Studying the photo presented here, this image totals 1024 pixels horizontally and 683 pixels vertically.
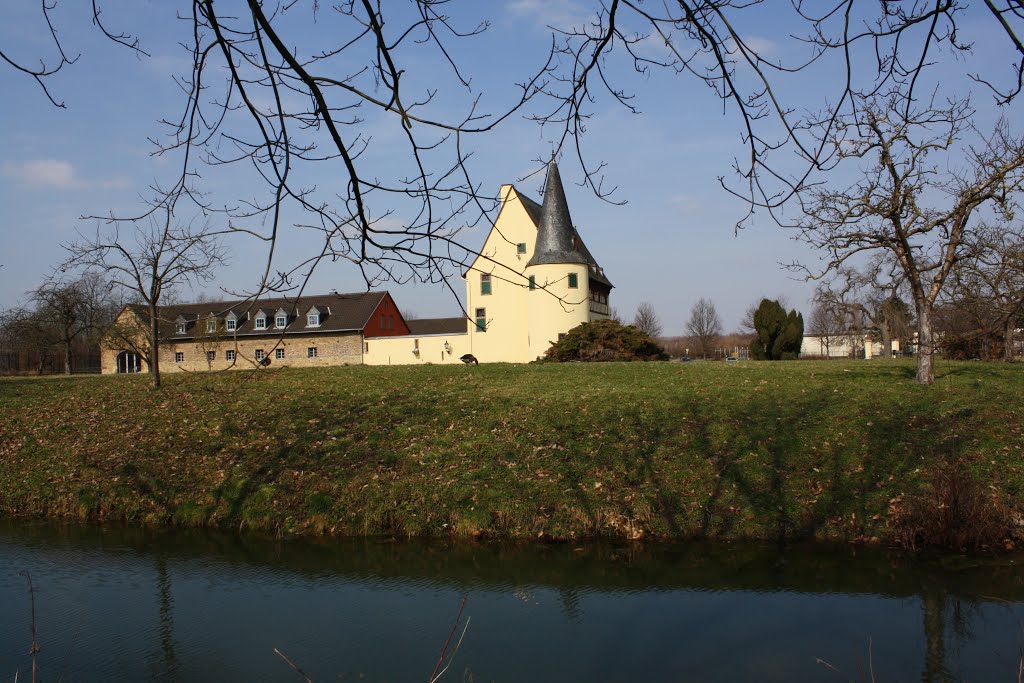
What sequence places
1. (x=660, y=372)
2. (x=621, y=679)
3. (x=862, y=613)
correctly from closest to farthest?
(x=621, y=679) → (x=862, y=613) → (x=660, y=372)

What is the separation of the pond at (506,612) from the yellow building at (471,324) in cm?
1101

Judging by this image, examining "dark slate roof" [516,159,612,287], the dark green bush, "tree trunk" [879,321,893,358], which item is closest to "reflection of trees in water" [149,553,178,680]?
the dark green bush

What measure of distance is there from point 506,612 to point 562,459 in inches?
199

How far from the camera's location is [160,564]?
34.5ft

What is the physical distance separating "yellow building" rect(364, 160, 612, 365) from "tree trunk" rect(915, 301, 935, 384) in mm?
15279

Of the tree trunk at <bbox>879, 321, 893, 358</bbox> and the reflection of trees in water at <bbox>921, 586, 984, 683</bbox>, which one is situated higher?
the tree trunk at <bbox>879, 321, 893, 358</bbox>

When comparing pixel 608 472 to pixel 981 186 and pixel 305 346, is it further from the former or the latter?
pixel 305 346

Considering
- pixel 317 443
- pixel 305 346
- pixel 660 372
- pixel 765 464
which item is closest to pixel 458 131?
pixel 765 464

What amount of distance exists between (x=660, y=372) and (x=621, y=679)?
14219 millimetres

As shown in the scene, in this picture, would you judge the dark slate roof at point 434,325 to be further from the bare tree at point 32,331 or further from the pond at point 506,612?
the pond at point 506,612

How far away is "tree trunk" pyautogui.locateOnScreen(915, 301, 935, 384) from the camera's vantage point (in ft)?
52.9

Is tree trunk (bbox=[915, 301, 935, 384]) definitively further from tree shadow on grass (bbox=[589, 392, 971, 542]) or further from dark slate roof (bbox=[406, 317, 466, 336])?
dark slate roof (bbox=[406, 317, 466, 336])

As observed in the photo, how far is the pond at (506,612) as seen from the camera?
7.04 m

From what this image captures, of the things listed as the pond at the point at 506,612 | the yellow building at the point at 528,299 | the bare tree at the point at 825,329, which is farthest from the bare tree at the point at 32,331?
the bare tree at the point at 825,329
